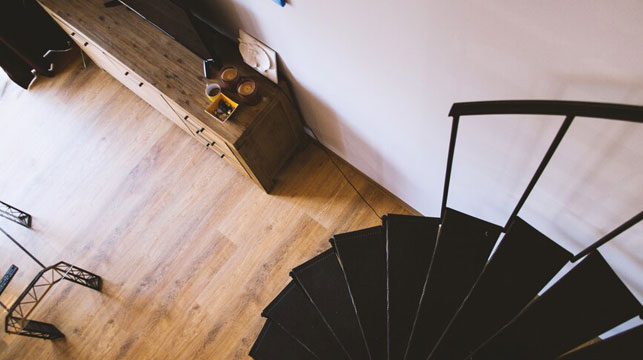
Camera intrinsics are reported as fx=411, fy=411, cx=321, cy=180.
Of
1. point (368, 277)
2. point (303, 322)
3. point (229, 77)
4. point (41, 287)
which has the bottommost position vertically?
point (41, 287)

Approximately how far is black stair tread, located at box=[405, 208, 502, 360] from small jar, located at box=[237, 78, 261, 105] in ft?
4.02

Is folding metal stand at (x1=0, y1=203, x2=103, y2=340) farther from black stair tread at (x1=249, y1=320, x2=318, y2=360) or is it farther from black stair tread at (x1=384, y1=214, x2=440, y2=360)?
black stair tread at (x1=384, y1=214, x2=440, y2=360)

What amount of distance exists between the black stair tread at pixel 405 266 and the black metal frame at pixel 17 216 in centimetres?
279

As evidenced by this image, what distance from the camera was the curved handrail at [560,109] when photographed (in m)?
0.86

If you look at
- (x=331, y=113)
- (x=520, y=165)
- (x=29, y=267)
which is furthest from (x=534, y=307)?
(x=29, y=267)

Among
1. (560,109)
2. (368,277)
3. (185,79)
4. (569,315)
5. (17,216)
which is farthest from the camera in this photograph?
(17,216)

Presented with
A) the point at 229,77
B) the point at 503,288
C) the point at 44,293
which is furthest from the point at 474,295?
the point at 44,293

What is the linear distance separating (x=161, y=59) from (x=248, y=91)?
0.60 metres

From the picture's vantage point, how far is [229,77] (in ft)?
7.44

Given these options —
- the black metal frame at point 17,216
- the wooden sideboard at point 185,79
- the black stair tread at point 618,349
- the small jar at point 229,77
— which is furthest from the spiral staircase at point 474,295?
the black metal frame at point 17,216

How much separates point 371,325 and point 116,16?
2340 mm

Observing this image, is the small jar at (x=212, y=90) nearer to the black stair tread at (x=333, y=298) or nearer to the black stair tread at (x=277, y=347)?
the black stair tread at (x=333, y=298)

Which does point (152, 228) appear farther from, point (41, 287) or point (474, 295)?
point (474, 295)

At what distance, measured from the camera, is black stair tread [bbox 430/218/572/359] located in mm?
1555
